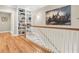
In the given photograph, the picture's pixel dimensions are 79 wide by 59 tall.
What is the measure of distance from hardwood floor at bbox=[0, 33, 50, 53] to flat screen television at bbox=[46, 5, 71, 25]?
477 mm

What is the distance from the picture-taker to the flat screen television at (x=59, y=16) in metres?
1.62

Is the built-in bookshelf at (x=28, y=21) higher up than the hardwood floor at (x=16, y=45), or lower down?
higher up

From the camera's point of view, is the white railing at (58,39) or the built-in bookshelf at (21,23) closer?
the white railing at (58,39)

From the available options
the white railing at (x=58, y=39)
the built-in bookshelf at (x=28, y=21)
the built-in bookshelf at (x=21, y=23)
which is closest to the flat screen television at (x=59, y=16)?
the white railing at (x=58, y=39)

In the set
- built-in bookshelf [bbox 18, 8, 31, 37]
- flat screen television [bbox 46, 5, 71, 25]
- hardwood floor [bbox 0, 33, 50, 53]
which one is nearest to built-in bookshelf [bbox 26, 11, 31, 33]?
built-in bookshelf [bbox 18, 8, 31, 37]

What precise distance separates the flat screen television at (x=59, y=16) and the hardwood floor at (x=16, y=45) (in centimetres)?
48

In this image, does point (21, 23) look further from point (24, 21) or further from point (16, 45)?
point (16, 45)

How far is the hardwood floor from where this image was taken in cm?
175

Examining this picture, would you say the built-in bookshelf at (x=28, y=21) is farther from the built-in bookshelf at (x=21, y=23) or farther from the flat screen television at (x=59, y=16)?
the flat screen television at (x=59, y=16)

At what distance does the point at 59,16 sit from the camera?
1.74 m

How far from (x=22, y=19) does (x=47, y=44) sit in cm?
62
